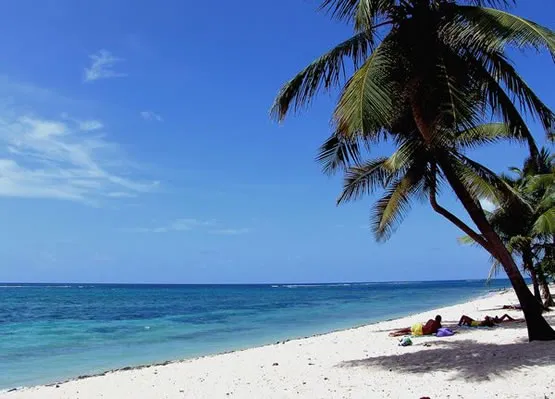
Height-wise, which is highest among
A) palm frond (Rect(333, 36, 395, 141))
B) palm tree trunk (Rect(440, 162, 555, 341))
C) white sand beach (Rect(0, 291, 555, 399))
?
palm frond (Rect(333, 36, 395, 141))

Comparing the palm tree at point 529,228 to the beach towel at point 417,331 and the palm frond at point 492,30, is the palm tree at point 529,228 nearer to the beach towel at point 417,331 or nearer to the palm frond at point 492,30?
the beach towel at point 417,331

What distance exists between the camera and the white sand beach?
645 cm

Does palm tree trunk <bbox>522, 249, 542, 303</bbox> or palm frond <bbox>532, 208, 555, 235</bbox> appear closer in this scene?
palm frond <bbox>532, 208, 555, 235</bbox>

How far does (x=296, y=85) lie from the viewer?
8758 millimetres

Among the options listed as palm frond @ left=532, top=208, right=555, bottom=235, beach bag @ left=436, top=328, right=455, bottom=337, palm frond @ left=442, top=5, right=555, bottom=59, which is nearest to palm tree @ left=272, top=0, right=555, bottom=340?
palm frond @ left=442, top=5, right=555, bottom=59

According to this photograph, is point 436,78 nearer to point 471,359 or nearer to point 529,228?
point 471,359

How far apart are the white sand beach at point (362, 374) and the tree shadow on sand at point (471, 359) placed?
0.01m

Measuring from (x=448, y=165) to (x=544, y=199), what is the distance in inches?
334

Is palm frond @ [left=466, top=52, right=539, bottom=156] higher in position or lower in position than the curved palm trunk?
higher

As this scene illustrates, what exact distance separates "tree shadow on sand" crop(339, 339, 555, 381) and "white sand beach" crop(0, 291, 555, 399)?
0.04 ft

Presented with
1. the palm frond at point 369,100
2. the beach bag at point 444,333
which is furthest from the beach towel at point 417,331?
the palm frond at point 369,100

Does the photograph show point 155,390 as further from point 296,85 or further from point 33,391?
point 296,85

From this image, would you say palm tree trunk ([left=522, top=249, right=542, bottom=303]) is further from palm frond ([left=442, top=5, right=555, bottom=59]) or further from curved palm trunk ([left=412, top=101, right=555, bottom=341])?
palm frond ([left=442, top=5, right=555, bottom=59])

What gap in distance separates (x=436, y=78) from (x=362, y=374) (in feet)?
15.0
